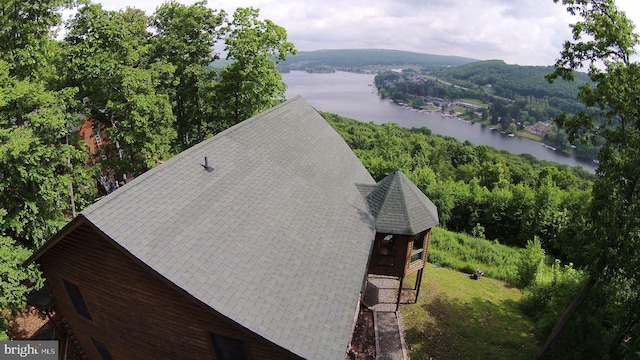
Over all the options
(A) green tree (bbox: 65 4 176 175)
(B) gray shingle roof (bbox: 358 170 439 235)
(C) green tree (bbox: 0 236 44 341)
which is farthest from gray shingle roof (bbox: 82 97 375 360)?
(A) green tree (bbox: 65 4 176 175)

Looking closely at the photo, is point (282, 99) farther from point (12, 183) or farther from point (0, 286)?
point (0, 286)

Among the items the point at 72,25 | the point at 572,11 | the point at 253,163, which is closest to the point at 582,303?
the point at 572,11

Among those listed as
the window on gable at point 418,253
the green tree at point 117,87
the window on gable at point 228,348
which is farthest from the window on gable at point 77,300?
the window on gable at point 418,253

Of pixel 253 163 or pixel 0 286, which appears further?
pixel 253 163

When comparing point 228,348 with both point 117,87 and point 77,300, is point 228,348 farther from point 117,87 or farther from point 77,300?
point 117,87

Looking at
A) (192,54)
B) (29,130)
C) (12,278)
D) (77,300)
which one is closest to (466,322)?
(77,300)

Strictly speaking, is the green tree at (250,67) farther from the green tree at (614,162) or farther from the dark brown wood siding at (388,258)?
the green tree at (614,162)
